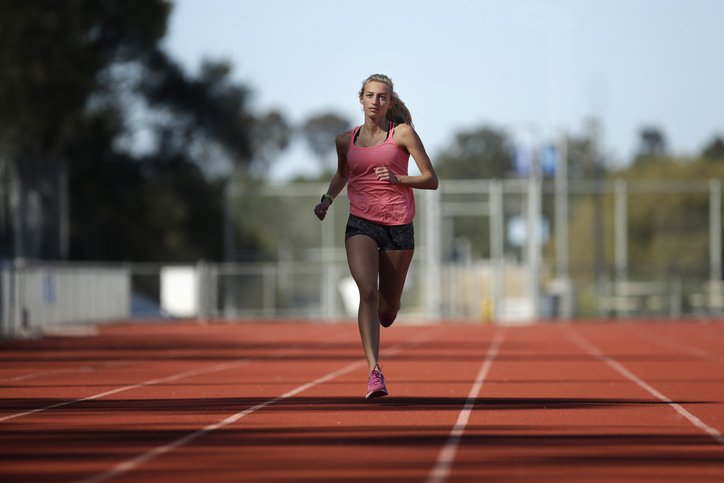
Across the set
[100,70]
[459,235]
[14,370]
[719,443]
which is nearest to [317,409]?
[719,443]

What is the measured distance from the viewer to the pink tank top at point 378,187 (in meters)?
11.2

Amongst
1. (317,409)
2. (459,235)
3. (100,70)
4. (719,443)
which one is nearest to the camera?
(719,443)

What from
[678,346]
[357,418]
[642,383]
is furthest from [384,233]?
[678,346]

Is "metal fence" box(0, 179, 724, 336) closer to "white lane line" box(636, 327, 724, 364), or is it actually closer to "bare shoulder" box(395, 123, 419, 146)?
"white lane line" box(636, 327, 724, 364)

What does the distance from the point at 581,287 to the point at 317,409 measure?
164 feet

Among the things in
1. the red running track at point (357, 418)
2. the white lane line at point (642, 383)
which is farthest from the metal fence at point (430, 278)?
the red running track at point (357, 418)

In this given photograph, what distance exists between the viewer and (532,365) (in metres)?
18.6

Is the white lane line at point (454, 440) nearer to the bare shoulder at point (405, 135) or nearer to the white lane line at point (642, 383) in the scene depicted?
the white lane line at point (642, 383)

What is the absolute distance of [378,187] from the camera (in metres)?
11.3

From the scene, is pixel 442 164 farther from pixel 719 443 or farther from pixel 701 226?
pixel 719 443

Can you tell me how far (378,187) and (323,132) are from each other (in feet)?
365

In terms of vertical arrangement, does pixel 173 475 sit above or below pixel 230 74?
below

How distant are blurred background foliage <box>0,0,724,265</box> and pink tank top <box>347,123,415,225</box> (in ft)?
119

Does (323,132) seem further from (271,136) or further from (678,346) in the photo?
(678,346)
